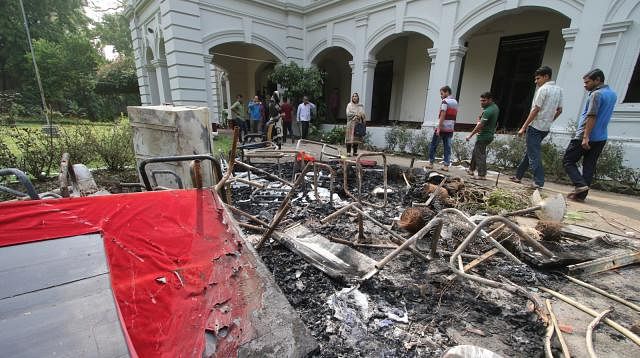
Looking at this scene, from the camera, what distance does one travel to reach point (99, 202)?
5.46 feet

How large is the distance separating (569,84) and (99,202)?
8.88 m

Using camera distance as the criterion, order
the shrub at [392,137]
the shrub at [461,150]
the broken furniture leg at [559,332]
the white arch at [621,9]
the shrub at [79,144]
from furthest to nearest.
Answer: the shrub at [392,137] < the shrub at [461,150] < the white arch at [621,9] < the shrub at [79,144] < the broken furniture leg at [559,332]

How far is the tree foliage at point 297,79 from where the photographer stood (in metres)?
11.7

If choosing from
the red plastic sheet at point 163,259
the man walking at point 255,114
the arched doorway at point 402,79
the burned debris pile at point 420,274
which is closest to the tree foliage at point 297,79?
the man walking at point 255,114

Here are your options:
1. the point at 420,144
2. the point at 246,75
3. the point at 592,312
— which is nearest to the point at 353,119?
the point at 420,144

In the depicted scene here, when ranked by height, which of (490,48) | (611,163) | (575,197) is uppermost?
(490,48)

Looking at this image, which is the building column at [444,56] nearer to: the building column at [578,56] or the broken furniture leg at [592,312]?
the building column at [578,56]

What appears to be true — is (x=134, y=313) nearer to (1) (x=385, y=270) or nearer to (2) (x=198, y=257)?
(2) (x=198, y=257)

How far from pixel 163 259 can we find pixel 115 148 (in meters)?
5.40

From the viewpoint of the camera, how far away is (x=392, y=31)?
9.73 meters

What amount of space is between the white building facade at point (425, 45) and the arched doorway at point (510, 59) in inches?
Answer: 1.2

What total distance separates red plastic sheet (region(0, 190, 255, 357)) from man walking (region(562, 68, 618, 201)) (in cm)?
529

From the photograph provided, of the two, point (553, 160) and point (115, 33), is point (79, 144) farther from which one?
point (115, 33)

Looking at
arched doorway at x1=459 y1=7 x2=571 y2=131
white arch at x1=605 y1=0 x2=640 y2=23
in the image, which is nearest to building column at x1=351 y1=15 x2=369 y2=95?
arched doorway at x1=459 y1=7 x2=571 y2=131
